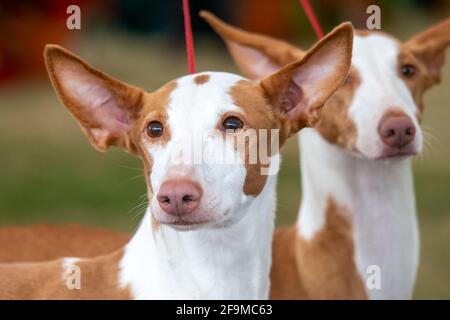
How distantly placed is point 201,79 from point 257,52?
120 centimetres

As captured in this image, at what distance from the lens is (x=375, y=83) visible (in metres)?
4.27

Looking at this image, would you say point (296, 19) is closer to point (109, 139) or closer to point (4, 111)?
point (4, 111)

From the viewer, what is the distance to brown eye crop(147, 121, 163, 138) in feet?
11.2

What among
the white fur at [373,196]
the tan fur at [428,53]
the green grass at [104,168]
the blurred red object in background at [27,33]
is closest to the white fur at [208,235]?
the white fur at [373,196]

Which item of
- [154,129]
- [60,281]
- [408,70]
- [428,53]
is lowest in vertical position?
[60,281]

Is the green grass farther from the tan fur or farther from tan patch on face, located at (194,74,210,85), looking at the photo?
tan patch on face, located at (194,74,210,85)

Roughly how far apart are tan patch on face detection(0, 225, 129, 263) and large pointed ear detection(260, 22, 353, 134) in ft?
4.03

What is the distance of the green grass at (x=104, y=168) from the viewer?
8.36 meters

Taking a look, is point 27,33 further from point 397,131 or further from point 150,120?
point 150,120

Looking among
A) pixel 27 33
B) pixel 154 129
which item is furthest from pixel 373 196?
pixel 27 33

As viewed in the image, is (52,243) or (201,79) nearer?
(201,79)

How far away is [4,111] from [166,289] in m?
9.25

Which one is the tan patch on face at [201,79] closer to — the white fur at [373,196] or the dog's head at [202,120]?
the dog's head at [202,120]

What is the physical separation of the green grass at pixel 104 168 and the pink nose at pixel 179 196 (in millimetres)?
3248
